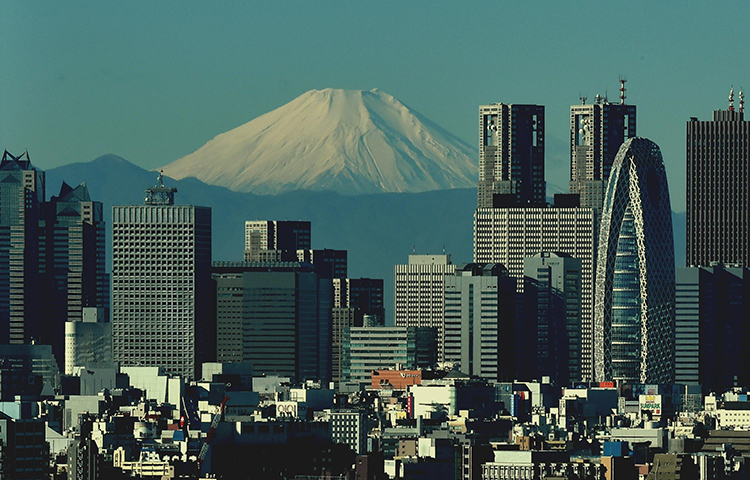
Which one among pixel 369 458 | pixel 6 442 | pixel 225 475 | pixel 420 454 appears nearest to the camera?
pixel 6 442

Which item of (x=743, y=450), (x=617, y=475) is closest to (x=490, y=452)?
(x=617, y=475)

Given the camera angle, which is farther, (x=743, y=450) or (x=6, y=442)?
(x=743, y=450)

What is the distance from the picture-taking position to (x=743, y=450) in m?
199

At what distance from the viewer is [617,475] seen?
167 m

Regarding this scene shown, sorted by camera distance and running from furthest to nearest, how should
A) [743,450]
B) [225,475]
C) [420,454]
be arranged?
1. [743,450]
2. [420,454]
3. [225,475]

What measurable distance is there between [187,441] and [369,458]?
1072 inches

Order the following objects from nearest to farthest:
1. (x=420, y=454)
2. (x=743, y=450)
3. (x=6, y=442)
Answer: (x=6, y=442) < (x=420, y=454) < (x=743, y=450)

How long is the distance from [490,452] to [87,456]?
94.1ft

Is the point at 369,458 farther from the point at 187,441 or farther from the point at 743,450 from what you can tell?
the point at 743,450

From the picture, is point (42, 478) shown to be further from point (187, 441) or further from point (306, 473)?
point (187, 441)

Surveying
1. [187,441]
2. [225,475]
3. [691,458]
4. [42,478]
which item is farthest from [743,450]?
[42,478]

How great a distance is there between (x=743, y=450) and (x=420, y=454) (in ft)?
95.1

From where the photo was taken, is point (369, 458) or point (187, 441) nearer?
point (369, 458)

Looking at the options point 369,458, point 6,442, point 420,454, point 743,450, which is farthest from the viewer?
point 743,450
